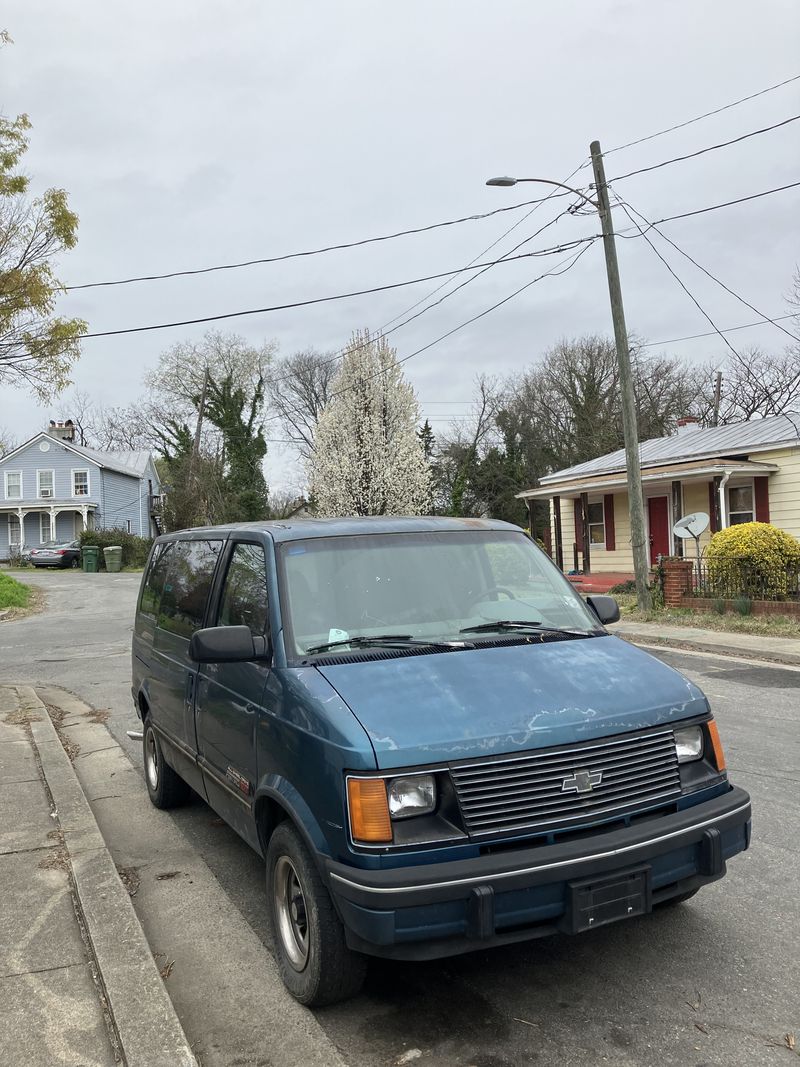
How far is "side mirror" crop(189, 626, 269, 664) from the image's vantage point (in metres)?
3.51

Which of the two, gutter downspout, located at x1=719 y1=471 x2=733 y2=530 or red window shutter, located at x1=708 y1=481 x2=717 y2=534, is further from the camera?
red window shutter, located at x1=708 y1=481 x2=717 y2=534

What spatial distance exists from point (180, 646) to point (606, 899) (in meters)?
2.93

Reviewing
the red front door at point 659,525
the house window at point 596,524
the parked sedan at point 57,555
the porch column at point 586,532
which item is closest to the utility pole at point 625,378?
the red front door at point 659,525

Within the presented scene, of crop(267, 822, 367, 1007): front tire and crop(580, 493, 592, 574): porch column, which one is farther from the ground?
crop(580, 493, 592, 574): porch column

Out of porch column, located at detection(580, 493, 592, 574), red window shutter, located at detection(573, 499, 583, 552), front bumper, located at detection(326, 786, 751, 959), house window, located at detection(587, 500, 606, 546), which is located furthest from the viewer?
red window shutter, located at detection(573, 499, 583, 552)

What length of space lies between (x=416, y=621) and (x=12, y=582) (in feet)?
81.4

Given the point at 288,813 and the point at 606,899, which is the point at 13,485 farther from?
the point at 606,899

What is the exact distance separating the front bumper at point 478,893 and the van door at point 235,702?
92 cm

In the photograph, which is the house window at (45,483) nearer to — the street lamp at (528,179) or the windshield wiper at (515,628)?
the street lamp at (528,179)

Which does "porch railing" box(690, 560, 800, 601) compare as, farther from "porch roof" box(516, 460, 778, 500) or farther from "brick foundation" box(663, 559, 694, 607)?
"porch roof" box(516, 460, 778, 500)

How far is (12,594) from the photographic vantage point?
23.1m

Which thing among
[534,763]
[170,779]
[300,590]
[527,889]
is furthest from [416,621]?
[170,779]

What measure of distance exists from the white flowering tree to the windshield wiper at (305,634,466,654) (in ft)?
124

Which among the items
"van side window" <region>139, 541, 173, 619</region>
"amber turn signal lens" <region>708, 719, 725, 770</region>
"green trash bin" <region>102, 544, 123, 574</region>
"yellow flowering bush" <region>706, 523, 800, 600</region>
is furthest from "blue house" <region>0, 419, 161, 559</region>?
"amber turn signal lens" <region>708, 719, 725, 770</region>
